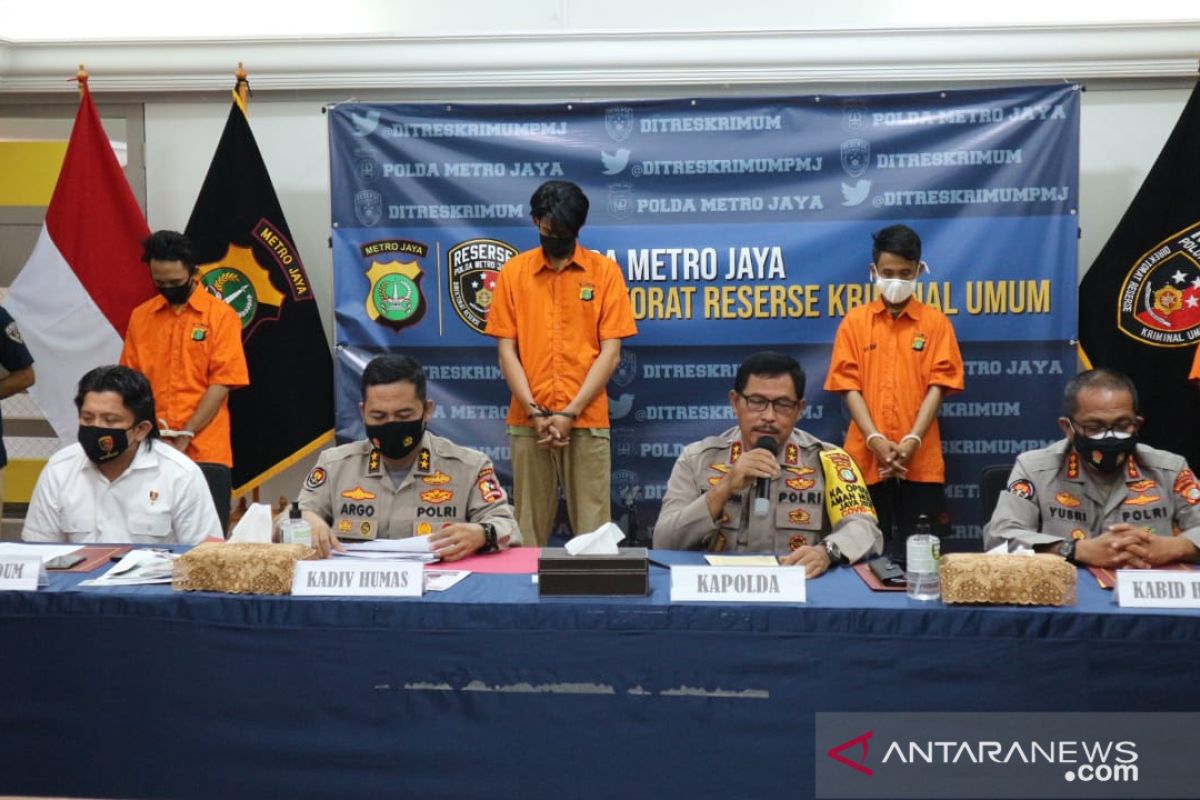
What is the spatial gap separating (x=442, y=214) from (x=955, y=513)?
2378mm

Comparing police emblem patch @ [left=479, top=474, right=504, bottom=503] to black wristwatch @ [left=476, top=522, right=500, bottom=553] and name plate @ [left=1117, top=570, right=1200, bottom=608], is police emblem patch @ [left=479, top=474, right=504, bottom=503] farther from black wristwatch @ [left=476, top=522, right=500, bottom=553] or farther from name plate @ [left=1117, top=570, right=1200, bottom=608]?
name plate @ [left=1117, top=570, right=1200, bottom=608]

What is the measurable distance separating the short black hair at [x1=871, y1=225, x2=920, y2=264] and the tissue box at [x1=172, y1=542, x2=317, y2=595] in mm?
2637

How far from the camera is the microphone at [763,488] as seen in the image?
285 centimetres

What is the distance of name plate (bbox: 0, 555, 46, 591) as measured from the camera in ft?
7.98

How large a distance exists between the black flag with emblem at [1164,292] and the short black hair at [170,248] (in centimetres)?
357

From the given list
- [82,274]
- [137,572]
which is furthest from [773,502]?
[82,274]

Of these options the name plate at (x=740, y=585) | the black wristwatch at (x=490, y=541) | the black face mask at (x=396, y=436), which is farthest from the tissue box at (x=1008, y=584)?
the black face mask at (x=396, y=436)

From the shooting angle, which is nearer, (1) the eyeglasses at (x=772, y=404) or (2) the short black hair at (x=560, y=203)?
(1) the eyeglasses at (x=772, y=404)

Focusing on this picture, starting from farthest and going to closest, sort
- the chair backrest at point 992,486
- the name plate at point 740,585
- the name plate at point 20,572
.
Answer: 1. the chair backrest at point 992,486
2. the name plate at point 20,572
3. the name plate at point 740,585

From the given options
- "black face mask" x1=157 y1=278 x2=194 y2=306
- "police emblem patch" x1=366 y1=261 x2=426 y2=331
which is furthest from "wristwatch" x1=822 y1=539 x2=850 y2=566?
"black face mask" x1=157 y1=278 x2=194 y2=306

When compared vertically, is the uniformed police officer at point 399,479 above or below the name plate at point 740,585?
above

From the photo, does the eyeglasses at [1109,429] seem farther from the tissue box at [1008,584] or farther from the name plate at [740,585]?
the name plate at [740,585]

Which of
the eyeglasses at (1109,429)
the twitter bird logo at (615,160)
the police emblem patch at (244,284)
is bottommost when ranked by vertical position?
the eyeglasses at (1109,429)

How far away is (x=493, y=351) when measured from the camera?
16.0ft
